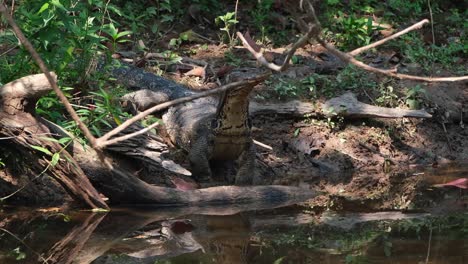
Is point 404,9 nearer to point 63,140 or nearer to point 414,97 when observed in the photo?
point 414,97

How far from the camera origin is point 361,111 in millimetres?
7977

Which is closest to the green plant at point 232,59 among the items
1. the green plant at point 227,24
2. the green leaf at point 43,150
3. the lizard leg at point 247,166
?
the green plant at point 227,24

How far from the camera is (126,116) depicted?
252 inches

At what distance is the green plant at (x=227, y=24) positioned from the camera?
928 cm

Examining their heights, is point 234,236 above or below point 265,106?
above

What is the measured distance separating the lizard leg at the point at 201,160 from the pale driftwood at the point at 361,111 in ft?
5.74

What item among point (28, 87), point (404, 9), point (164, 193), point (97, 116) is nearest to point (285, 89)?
point (97, 116)

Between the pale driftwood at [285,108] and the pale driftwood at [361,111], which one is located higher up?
the pale driftwood at [285,108]

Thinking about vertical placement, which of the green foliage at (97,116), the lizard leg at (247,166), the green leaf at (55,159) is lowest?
the lizard leg at (247,166)

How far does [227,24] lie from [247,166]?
10.3 feet

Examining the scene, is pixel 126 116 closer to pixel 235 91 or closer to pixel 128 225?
pixel 235 91

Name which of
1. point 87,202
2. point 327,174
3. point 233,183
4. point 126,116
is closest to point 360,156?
point 327,174

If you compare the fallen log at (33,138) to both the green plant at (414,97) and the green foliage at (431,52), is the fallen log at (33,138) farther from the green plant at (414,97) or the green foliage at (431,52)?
the green foliage at (431,52)

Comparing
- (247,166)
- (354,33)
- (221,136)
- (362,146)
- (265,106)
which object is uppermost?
(221,136)
